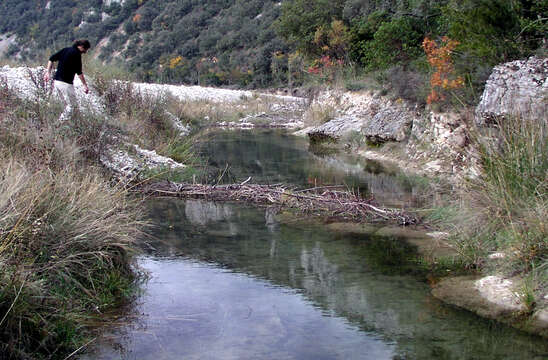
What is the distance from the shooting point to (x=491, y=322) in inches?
223

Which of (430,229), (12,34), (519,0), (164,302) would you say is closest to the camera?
(164,302)

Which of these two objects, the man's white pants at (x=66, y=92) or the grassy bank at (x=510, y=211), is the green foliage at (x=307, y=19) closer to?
the man's white pants at (x=66, y=92)

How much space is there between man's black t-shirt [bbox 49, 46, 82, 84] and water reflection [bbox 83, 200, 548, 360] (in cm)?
483

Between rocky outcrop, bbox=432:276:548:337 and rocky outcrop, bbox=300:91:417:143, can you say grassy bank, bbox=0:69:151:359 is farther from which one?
rocky outcrop, bbox=300:91:417:143

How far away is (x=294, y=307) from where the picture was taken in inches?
239

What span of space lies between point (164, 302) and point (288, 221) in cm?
357

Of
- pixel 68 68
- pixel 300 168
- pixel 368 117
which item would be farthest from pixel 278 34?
pixel 68 68

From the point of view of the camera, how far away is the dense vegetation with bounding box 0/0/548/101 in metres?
12.9

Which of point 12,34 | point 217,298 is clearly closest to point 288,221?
point 217,298

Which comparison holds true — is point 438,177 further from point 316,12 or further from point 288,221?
point 316,12

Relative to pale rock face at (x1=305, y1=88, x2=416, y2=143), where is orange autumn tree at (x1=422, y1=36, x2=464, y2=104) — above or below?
above

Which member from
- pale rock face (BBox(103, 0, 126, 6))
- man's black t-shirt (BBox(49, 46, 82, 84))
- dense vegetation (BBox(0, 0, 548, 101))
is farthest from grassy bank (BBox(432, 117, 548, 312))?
pale rock face (BBox(103, 0, 126, 6))

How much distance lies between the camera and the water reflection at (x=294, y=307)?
5.12m

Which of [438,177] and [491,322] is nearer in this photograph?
[491,322]
